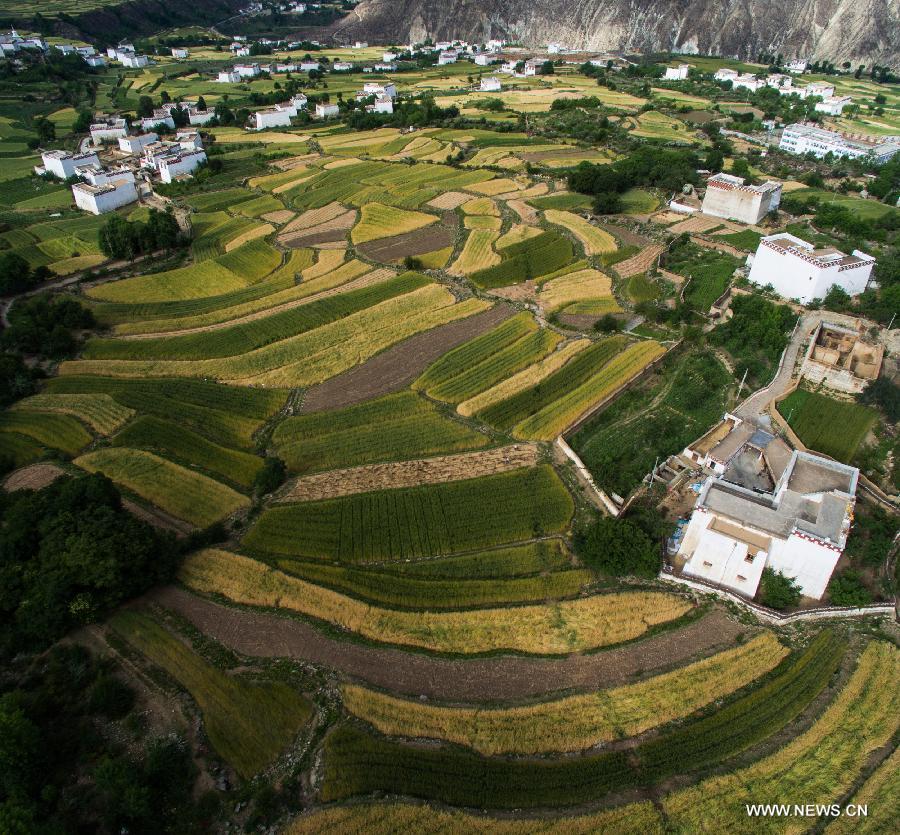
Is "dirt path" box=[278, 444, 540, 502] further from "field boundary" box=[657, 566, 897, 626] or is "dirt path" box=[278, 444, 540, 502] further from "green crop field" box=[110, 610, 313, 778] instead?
"field boundary" box=[657, 566, 897, 626]

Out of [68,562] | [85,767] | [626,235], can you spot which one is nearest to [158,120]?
[626,235]

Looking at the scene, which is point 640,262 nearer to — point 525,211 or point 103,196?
point 525,211

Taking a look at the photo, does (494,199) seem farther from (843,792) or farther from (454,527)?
(843,792)

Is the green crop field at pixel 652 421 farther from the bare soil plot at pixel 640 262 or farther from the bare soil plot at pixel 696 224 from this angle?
the bare soil plot at pixel 696 224

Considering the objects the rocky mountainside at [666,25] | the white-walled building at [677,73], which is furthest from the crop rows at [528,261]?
the rocky mountainside at [666,25]

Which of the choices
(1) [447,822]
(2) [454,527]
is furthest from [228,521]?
(1) [447,822]

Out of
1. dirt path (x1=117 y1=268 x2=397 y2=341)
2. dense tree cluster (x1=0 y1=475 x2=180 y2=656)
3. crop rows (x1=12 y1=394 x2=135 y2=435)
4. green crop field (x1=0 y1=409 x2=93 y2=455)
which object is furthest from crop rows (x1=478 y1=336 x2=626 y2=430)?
green crop field (x1=0 y1=409 x2=93 y2=455)
